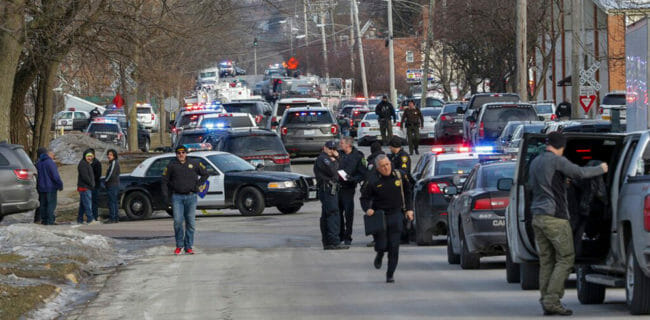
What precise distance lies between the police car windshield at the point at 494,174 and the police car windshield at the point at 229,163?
12.1 m

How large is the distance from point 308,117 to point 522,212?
2765 centimetres

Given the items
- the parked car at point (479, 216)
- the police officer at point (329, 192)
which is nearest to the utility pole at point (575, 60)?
the police officer at point (329, 192)

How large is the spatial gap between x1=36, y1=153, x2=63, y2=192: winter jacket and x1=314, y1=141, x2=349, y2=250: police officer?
865cm

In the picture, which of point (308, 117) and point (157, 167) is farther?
point (308, 117)

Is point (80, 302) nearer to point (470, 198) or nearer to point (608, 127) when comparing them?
point (470, 198)

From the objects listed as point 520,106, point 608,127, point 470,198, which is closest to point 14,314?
point 470,198

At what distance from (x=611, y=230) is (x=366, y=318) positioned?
8.11 feet

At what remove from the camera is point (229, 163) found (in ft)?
90.9

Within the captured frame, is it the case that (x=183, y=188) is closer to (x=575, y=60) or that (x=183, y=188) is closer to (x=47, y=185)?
(x=47, y=185)

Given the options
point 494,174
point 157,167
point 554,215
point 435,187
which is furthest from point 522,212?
point 157,167

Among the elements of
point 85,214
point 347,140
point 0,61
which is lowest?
point 85,214

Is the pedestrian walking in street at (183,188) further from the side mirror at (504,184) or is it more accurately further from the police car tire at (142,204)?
the police car tire at (142,204)

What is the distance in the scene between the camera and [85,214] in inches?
1115

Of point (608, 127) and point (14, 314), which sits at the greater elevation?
point (608, 127)
